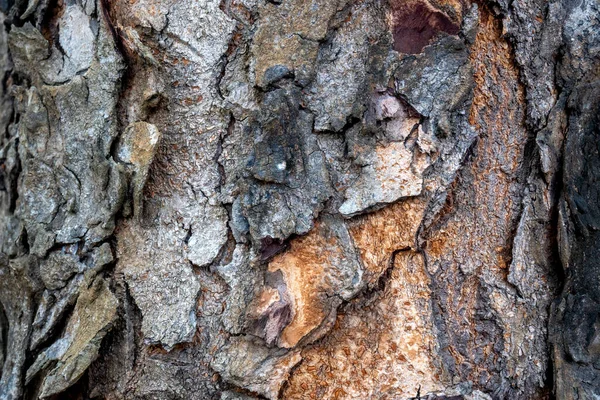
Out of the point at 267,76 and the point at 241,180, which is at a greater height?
the point at 267,76

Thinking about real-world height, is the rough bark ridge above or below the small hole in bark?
below

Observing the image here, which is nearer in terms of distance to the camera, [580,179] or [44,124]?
[580,179]

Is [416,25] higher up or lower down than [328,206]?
higher up

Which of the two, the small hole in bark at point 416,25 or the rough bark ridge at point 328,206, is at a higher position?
the small hole in bark at point 416,25

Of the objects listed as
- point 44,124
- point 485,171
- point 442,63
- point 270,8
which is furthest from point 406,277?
point 44,124

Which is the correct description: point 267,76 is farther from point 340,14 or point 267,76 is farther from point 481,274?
point 481,274
